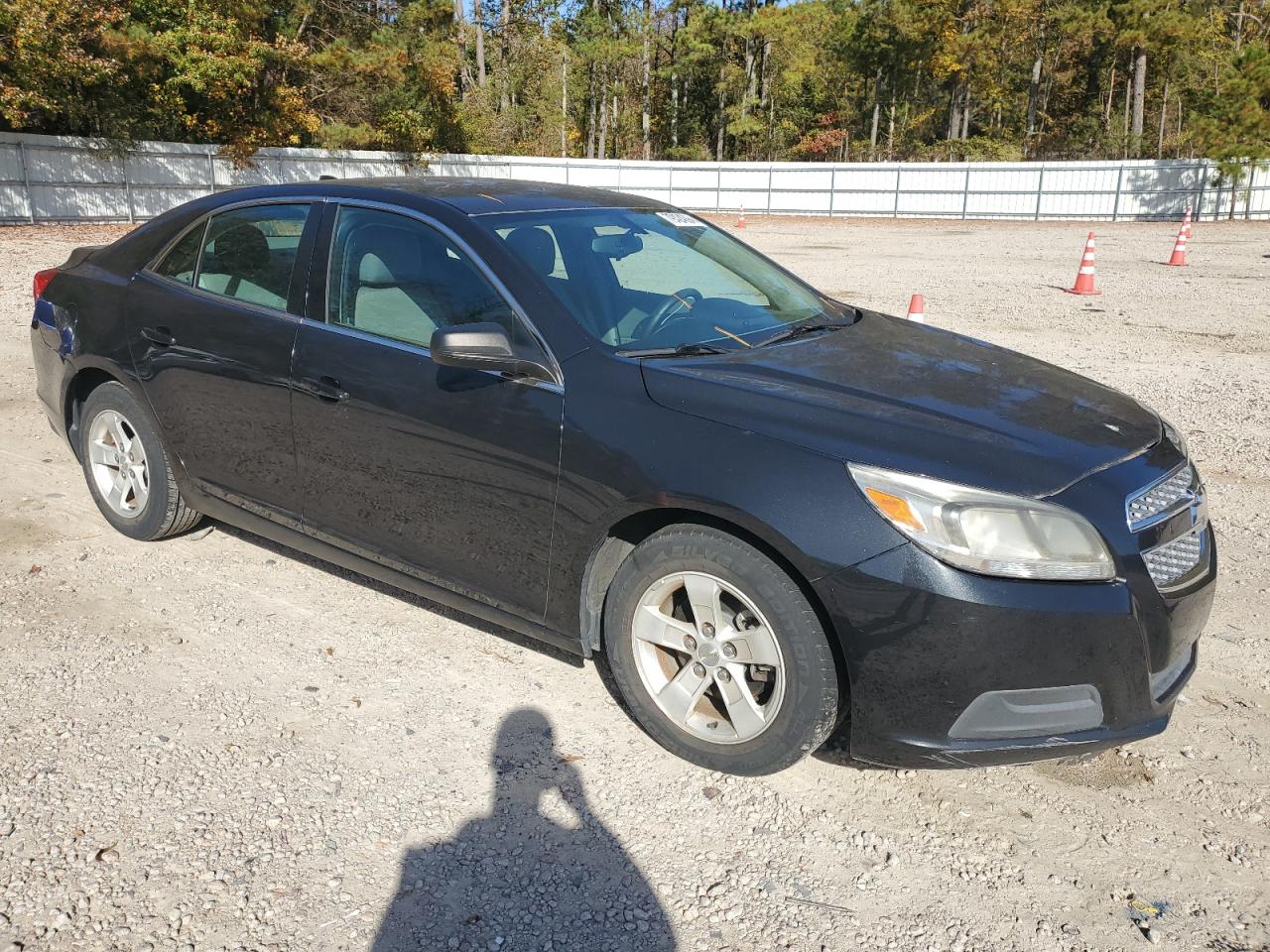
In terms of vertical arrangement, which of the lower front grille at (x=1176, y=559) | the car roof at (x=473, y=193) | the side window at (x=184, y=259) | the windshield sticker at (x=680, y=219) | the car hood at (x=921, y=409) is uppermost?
the car roof at (x=473, y=193)

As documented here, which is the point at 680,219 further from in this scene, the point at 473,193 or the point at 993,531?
the point at 993,531

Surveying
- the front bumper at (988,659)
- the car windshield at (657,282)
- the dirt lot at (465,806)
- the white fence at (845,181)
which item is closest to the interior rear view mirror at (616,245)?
the car windshield at (657,282)

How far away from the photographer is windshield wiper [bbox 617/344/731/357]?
134 inches

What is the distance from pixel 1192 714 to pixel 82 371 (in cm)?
487

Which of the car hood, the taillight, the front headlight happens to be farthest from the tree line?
the front headlight

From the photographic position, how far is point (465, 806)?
3.05 m

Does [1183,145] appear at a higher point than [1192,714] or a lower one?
higher

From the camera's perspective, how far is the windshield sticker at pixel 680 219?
175 inches

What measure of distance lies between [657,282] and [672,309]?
0.20 m

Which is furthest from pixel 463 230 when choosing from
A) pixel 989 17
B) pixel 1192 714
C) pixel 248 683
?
pixel 989 17

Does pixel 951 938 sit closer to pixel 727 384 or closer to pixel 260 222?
pixel 727 384

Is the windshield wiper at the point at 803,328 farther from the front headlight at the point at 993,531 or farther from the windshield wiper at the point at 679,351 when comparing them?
the front headlight at the point at 993,531

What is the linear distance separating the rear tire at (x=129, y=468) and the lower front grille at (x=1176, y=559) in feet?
12.7

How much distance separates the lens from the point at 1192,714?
3594 mm
